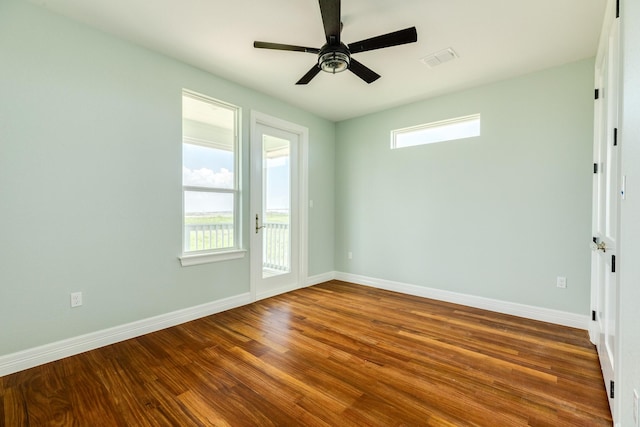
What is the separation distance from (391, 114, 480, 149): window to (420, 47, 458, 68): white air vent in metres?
0.96

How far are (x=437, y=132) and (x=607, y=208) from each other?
2.18 meters

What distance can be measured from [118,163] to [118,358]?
5.35 feet

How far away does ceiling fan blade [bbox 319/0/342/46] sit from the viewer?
1.68m

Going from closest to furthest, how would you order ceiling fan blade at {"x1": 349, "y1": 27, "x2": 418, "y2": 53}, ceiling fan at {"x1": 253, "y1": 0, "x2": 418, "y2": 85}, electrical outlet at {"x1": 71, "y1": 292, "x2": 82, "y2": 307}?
ceiling fan at {"x1": 253, "y1": 0, "x2": 418, "y2": 85}, ceiling fan blade at {"x1": 349, "y1": 27, "x2": 418, "y2": 53}, electrical outlet at {"x1": 71, "y1": 292, "x2": 82, "y2": 307}

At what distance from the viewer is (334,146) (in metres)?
4.88

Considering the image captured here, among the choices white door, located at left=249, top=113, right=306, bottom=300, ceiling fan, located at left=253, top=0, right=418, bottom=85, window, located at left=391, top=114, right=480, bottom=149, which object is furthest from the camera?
white door, located at left=249, top=113, right=306, bottom=300

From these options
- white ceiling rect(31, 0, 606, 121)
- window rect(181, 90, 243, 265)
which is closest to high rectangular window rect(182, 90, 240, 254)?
window rect(181, 90, 243, 265)

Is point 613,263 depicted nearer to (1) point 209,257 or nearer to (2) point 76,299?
(1) point 209,257

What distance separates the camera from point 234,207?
3463 mm

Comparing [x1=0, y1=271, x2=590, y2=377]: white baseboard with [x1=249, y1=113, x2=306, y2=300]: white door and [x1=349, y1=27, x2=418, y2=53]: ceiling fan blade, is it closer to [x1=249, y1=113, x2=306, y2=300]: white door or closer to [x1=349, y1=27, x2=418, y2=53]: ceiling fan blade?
[x1=249, y1=113, x2=306, y2=300]: white door

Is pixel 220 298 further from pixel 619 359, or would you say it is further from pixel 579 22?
pixel 579 22

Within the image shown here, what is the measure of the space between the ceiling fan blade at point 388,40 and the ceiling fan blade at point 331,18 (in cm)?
16

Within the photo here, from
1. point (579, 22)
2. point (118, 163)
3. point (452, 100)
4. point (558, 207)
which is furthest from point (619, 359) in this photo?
point (118, 163)

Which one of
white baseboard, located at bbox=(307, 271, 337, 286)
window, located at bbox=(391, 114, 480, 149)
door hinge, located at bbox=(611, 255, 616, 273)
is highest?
window, located at bbox=(391, 114, 480, 149)
